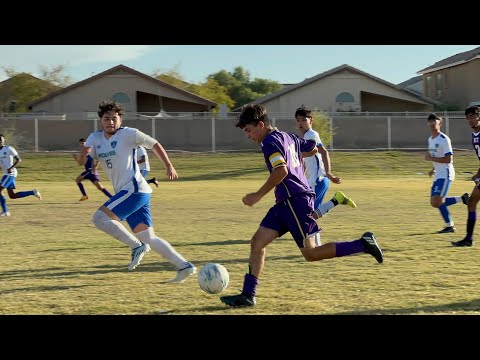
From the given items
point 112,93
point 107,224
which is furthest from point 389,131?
point 107,224

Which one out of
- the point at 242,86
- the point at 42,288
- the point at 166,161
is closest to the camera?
the point at 42,288

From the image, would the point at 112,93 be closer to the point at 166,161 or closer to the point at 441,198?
the point at 441,198

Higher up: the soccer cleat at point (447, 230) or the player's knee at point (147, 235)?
the player's knee at point (147, 235)

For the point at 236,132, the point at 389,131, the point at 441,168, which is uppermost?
the point at 236,132

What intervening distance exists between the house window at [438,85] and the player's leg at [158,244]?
50141 millimetres

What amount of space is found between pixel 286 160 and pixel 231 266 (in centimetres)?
271

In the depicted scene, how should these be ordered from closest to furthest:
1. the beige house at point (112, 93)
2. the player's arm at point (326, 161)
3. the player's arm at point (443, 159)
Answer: the player's arm at point (326, 161)
the player's arm at point (443, 159)
the beige house at point (112, 93)

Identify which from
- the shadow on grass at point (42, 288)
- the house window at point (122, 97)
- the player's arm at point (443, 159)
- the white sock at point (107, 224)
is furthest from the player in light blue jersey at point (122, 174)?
the house window at point (122, 97)

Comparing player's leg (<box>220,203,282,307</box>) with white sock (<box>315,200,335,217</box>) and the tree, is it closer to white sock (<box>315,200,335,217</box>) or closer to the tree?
white sock (<box>315,200,335,217</box>)

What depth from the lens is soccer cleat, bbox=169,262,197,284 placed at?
25.3ft

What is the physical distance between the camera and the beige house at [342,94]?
51.5m

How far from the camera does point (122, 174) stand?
27.0 ft

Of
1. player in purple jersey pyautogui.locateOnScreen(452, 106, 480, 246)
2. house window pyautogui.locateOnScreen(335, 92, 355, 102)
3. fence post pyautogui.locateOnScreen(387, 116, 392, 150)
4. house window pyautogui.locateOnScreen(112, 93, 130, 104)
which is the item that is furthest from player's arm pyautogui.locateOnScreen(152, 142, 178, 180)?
house window pyautogui.locateOnScreen(335, 92, 355, 102)

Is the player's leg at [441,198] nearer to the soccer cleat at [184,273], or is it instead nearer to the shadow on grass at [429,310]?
the soccer cleat at [184,273]
